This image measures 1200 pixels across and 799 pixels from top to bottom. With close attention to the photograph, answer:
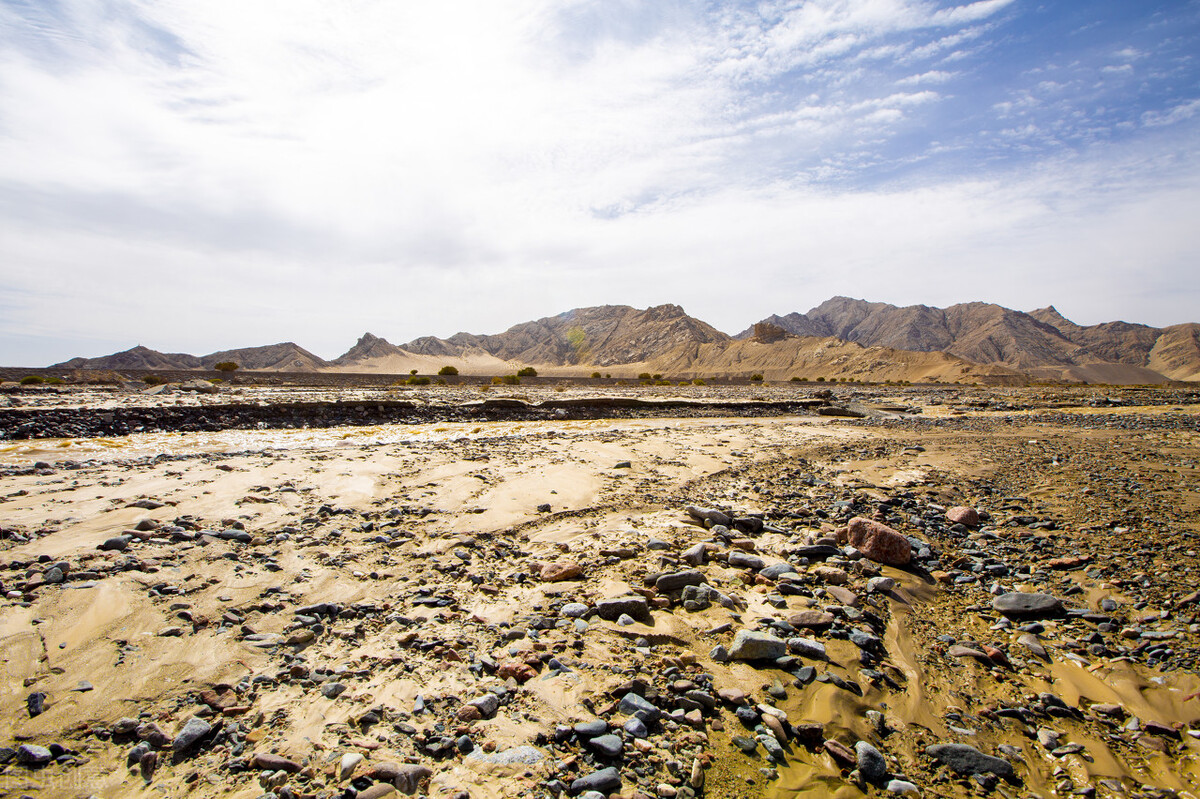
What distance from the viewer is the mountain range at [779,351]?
88750mm

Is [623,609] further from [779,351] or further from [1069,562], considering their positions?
[779,351]

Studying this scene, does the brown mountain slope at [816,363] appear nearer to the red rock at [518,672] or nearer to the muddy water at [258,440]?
the muddy water at [258,440]

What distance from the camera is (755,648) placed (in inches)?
149

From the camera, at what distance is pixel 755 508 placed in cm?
780

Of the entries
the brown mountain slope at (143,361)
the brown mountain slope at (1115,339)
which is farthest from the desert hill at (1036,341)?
the brown mountain slope at (143,361)

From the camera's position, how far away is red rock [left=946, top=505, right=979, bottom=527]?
707 centimetres

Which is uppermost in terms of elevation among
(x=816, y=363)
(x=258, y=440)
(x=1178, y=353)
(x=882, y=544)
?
(x=1178, y=353)

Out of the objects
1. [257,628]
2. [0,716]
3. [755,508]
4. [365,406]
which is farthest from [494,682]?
[365,406]

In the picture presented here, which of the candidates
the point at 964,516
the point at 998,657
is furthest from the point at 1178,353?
the point at 998,657

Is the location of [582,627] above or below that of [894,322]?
below

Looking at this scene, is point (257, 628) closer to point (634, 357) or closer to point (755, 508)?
point (755, 508)

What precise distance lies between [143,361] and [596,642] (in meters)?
127

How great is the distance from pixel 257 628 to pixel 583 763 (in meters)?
3.03

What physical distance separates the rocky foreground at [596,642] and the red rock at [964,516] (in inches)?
2.2
